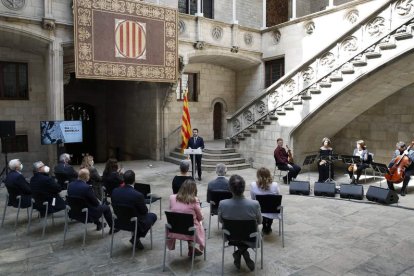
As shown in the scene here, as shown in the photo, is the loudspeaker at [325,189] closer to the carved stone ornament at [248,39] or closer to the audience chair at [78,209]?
the audience chair at [78,209]

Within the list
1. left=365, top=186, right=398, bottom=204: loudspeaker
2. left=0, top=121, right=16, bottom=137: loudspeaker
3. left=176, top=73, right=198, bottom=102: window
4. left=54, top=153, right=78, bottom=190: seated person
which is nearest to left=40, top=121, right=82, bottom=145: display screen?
left=0, top=121, right=16, bottom=137: loudspeaker

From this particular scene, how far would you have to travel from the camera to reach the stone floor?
464 cm

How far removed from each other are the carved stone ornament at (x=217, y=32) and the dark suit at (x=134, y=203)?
1101 cm

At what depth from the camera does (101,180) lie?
7.20 meters

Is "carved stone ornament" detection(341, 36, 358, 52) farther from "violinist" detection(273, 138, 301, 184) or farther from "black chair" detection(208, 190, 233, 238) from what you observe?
"black chair" detection(208, 190, 233, 238)

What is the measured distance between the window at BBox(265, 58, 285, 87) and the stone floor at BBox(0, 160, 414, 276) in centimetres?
967

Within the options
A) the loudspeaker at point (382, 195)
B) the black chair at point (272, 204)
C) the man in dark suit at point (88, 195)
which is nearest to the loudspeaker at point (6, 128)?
the man in dark suit at point (88, 195)

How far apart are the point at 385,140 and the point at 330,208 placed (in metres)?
5.50

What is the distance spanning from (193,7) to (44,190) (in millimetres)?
12000

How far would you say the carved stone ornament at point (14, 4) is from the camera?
1029 centimetres

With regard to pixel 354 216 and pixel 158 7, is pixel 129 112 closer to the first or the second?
pixel 158 7

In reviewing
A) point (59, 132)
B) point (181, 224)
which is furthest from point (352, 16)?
point (181, 224)

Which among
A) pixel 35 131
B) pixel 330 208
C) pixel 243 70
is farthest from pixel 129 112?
pixel 330 208

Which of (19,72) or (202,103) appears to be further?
(202,103)
